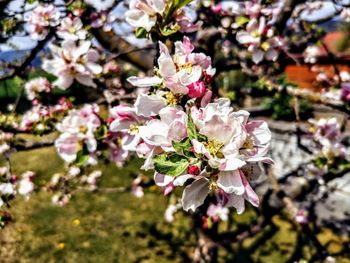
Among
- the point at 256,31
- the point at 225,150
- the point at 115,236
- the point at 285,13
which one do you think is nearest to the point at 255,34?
the point at 256,31

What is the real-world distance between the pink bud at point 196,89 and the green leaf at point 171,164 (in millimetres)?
199

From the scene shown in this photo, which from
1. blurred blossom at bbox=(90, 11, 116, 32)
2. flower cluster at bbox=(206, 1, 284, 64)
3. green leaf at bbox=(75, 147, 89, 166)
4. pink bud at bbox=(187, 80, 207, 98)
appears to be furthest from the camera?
blurred blossom at bbox=(90, 11, 116, 32)

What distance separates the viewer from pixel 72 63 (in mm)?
1919

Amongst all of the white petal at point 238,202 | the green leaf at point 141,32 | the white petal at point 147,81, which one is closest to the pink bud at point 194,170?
the white petal at point 238,202

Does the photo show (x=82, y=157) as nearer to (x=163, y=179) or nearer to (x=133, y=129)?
(x=133, y=129)

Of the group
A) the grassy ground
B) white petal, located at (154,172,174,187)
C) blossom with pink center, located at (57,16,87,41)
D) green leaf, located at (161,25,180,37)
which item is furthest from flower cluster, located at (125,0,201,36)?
the grassy ground

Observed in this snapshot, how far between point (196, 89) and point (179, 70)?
124 mm

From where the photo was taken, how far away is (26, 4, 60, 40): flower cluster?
2.49 metres

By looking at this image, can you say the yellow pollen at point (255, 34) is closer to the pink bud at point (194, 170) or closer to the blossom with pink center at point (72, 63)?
the blossom with pink center at point (72, 63)

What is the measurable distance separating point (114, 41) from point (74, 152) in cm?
204

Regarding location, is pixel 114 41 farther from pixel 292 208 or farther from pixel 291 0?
pixel 292 208

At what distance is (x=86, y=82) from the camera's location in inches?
78.5

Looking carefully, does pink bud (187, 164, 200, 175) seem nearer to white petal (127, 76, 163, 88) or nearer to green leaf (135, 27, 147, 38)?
white petal (127, 76, 163, 88)

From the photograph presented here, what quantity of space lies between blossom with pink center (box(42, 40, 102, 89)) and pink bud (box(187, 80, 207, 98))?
101cm
